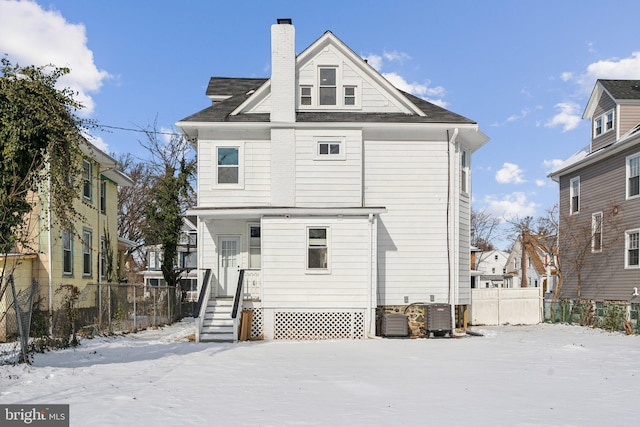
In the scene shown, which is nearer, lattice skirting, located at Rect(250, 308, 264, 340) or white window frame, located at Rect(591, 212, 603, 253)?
lattice skirting, located at Rect(250, 308, 264, 340)

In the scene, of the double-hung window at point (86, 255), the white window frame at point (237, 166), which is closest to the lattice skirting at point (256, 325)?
the white window frame at point (237, 166)

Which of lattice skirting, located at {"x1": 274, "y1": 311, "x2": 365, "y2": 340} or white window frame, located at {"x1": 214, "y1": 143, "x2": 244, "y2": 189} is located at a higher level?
white window frame, located at {"x1": 214, "y1": 143, "x2": 244, "y2": 189}

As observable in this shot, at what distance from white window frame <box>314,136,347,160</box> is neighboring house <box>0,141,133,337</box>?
6.27 metres

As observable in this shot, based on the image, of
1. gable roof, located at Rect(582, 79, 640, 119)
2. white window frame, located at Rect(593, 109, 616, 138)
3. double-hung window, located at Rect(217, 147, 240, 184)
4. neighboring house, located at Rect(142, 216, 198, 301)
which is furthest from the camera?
neighboring house, located at Rect(142, 216, 198, 301)

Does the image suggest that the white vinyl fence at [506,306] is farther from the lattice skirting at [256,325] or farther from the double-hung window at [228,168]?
the double-hung window at [228,168]

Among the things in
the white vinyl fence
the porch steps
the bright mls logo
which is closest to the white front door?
the porch steps

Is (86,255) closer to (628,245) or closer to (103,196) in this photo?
(103,196)

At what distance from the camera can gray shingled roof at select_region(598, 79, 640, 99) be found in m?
22.0

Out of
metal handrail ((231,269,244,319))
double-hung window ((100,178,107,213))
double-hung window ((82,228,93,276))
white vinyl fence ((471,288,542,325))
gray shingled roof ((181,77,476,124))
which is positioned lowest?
white vinyl fence ((471,288,542,325))

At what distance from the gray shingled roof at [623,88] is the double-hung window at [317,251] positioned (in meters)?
14.0

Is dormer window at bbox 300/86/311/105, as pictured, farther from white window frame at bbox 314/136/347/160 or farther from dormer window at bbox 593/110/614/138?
dormer window at bbox 593/110/614/138

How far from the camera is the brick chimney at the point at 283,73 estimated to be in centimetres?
1717

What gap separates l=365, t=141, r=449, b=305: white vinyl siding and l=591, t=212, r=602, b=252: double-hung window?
8965 millimetres

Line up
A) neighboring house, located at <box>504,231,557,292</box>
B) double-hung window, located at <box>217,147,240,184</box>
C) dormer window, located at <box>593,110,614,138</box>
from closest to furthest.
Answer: double-hung window, located at <box>217,147,240,184</box>, dormer window, located at <box>593,110,614,138</box>, neighboring house, located at <box>504,231,557,292</box>
